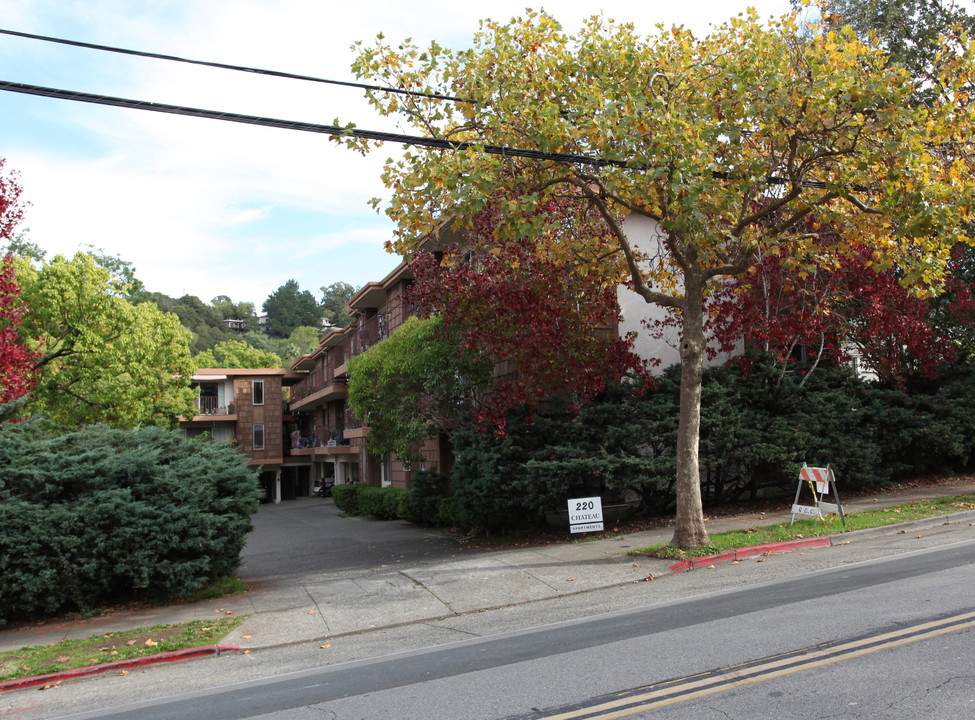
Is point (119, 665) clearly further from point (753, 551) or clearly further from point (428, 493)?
point (428, 493)

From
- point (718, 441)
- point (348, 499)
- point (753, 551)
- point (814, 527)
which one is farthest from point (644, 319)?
point (348, 499)

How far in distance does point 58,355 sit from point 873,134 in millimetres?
26807

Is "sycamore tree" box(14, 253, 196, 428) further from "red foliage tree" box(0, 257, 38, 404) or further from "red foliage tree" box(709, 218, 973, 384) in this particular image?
"red foliage tree" box(709, 218, 973, 384)

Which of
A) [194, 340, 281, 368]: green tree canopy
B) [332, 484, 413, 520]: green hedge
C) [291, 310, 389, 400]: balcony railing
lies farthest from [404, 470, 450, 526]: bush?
[194, 340, 281, 368]: green tree canopy

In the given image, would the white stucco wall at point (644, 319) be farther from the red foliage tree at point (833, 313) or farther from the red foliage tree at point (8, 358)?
the red foliage tree at point (8, 358)

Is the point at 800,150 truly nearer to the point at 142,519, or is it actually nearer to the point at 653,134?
the point at 653,134

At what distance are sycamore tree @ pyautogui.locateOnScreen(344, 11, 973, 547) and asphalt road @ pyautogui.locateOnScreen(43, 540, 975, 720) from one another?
4.07m

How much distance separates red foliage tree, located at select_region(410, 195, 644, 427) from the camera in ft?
48.6

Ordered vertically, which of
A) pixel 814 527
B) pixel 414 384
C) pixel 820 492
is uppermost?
pixel 414 384

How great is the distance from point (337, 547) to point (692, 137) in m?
13.0

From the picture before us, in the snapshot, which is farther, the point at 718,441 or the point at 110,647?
the point at 718,441

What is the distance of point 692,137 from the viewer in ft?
35.1

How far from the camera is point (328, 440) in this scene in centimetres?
3975

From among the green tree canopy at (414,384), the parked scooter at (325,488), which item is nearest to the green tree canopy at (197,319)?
the parked scooter at (325,488)
